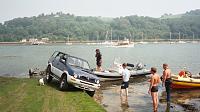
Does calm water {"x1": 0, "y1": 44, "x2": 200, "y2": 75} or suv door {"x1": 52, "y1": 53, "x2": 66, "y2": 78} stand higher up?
suv door {"x1": 52, "y1": 53, "x2": 66, "y2": 78}

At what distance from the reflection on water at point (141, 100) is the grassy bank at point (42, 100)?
140 centimetres

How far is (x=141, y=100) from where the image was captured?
20.7 m

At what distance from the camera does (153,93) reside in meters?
15.8

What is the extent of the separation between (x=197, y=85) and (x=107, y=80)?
699 centimetres

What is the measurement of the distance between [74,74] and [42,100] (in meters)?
3.02

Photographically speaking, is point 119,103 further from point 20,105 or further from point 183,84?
point 183,84

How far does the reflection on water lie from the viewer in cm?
1806

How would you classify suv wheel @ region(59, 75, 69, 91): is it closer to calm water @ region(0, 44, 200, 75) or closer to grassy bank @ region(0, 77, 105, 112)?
grassy bank @ region(0, 77, 105, 112)

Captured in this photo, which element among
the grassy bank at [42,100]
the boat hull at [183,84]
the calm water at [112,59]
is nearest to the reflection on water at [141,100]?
the boat hull at [183,84]

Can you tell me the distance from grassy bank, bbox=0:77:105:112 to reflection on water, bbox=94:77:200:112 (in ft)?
4.59

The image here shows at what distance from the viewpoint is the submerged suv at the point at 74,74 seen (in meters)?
19.6

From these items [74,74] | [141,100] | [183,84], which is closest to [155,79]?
[141,100]

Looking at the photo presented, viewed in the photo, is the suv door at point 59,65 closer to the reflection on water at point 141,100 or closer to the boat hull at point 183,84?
the reflection on water at point 141,100

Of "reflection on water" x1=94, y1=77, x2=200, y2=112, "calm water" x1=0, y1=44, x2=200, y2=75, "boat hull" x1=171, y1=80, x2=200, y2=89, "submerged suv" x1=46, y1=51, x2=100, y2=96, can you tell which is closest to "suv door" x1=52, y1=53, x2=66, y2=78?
"submerged suv" x1=46, y1=51, x2=100, y2=96
